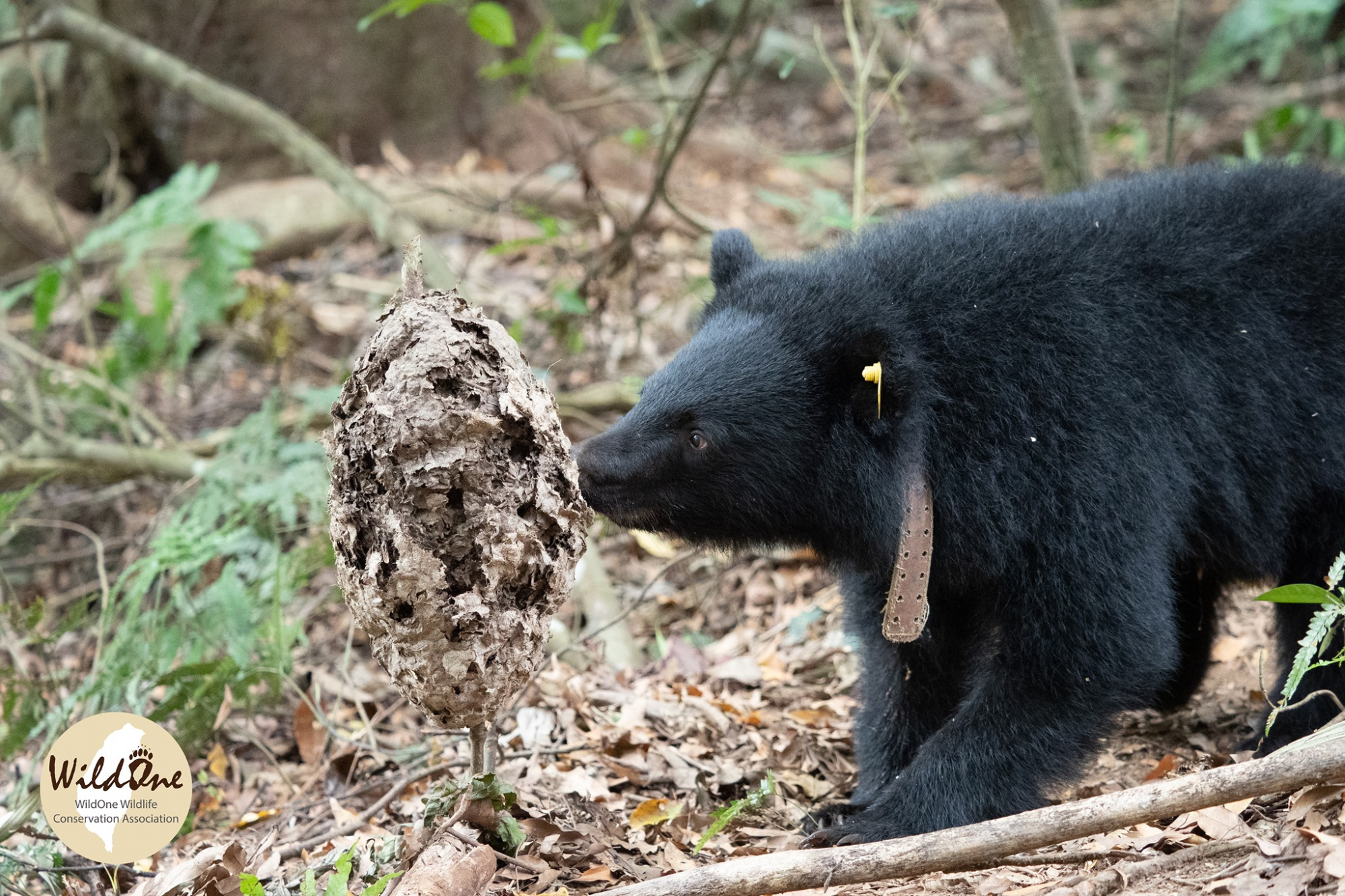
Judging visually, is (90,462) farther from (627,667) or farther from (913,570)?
(913,570)

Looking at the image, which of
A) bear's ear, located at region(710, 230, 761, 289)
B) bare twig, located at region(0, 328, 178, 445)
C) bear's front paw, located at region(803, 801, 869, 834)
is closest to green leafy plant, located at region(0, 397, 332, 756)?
bare twig, located at region(0, 328, 178, 445)

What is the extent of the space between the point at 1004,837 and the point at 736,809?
3.12 ft

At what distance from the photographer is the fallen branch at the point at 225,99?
684 cm

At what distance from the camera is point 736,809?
3404mm

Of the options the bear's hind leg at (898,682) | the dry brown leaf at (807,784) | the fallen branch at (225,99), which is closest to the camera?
the bear's hind leg at (898,682)

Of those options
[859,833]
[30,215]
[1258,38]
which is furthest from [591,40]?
[1258,38]

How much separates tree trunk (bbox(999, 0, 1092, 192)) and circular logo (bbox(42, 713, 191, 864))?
4.62m

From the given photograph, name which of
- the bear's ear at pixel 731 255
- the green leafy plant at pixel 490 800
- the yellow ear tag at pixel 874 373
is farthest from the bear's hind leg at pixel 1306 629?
the green leafy plant at pixel 490 800

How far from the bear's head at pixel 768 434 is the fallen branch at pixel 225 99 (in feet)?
11.7

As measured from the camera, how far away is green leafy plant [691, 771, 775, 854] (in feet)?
11.0

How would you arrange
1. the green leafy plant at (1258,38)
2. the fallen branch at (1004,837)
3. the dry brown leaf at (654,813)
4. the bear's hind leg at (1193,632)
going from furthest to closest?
the green leafy plant at (1258,38)
the bear's hind leg at (1193,632)
the dry brown leaf at (654,813)
the fallen branch at (1004,837)

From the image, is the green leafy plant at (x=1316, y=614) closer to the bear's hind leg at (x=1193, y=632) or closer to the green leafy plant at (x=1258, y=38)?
the bear's hind leg at (x=1193, y=632)

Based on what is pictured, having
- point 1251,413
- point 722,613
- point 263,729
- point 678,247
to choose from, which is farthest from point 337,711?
point 678,247

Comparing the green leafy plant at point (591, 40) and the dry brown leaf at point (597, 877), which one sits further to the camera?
the green leafy plant at point (591, 40)
